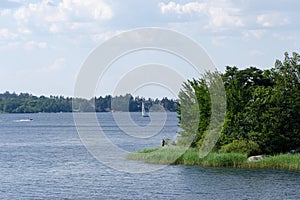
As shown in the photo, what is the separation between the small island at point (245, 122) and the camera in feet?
163

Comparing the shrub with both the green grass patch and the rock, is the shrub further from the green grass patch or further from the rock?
the green grass patch

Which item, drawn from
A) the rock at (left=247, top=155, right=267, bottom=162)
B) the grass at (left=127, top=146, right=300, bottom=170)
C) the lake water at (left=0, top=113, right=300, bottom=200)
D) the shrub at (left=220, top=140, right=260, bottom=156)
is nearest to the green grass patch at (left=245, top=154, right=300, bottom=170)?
the grass at (left=127, top=146, right=300, bottom=170)

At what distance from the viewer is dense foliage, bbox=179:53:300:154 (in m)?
50.6

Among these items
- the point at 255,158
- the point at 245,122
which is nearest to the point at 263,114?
the point at 245,122

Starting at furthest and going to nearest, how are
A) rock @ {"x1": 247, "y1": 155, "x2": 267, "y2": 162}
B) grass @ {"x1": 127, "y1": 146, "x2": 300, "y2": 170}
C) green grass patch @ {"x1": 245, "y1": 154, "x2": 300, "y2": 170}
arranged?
1. rock @ {"x1": 247, "y1": 155, "x2": 267, "y2": 162}
2. grass @ {"x1": 127, "y1": 146, "x2": 300, "y2": 170}
3. green grass patch @ {"x1": 245, "y1": 154, "x2": 300, "y2": 170}

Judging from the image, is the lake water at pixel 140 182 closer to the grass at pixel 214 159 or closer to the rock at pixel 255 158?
the grass at pixel 214 159

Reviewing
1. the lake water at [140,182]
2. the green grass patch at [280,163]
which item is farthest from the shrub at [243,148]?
the lake water at [140,182]

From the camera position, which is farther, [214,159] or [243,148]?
[243,148]

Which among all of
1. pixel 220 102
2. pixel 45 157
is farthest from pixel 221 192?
pixel 45 157

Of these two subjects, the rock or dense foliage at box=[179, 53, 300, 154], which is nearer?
the rock

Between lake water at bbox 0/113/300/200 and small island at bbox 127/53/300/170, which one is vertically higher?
small island at bbox 127/53/300/170

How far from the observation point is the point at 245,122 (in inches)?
2021

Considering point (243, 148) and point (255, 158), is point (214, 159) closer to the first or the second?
point (243, 148)

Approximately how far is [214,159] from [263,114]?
18.6 ft
